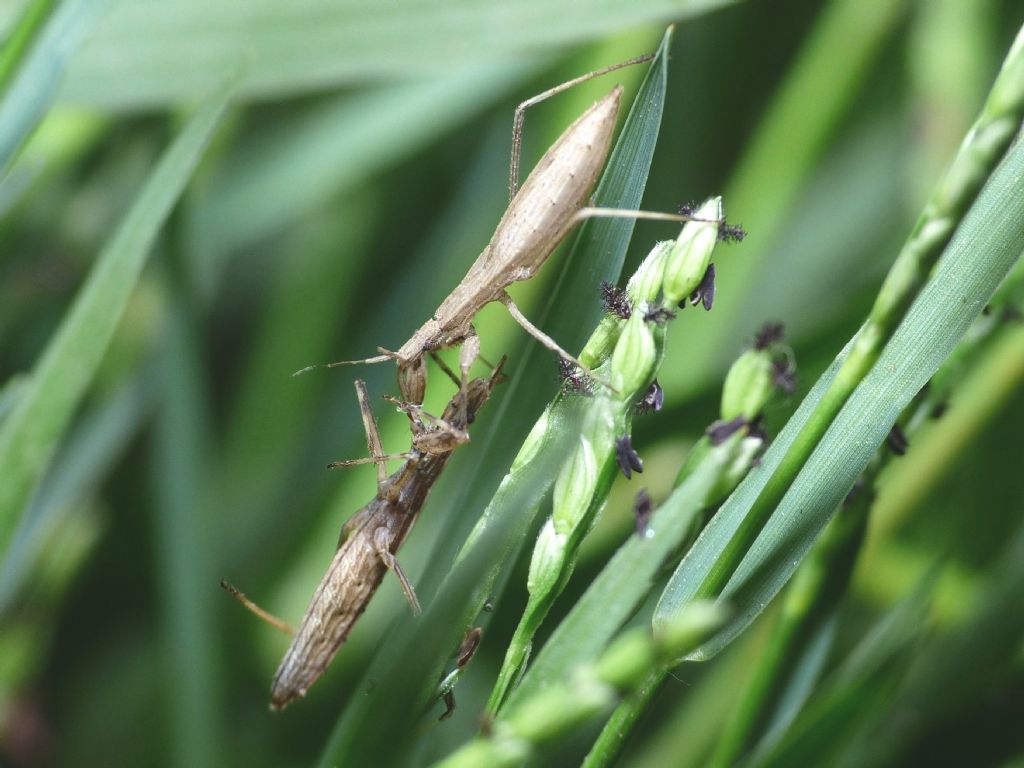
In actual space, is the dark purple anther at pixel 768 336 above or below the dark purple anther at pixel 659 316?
below

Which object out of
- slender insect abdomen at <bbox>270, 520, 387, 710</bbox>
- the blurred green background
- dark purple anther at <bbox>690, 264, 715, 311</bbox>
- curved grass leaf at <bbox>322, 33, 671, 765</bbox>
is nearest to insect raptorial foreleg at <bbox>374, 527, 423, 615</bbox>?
slender insect abdomen at <bbox>270, 520, 387, 710</bbox>

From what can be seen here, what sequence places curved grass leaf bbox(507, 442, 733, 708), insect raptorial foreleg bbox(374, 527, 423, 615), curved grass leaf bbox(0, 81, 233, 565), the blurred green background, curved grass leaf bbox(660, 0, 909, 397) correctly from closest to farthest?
curved grass leaf bbox(507, 442, 733, 708), curved grass leaf bbox(0, 81, 233, 565), insect raptorial foreleg bbox(374, 527, 423, 615), the blurred green background, curved grass leaf bbox(660, 0, 909, 397)

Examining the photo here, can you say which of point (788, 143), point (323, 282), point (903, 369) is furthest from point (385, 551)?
point (788, 143)

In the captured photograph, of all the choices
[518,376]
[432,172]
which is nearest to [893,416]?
[518,376]

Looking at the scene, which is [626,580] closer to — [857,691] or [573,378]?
Result: [573,378]

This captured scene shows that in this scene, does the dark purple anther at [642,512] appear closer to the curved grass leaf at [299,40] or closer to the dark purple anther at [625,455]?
the dark purple anther at [625,455]

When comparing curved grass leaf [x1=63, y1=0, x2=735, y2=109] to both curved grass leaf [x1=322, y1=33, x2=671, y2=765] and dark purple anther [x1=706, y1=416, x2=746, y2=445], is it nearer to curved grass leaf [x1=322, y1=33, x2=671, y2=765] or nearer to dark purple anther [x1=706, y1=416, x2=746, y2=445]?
curved grass leaf [x1=322, y1=33, x2=671, y2=765]

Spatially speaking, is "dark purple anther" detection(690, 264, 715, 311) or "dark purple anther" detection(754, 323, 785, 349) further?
"dark purple anther" detection(690, 264, 715, 311)

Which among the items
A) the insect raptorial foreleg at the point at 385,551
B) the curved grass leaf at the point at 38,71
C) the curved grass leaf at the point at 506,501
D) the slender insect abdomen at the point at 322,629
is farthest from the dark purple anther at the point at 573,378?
the curved grass leaf at the point at 38,71
